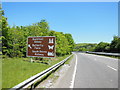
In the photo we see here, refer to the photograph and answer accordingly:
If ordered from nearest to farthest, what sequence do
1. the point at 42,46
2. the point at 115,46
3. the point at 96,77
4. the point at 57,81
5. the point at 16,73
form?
the point at 57,81 < the point at 96,77 < the point at 16,73 < the point at 42,46 < the point at 115,46

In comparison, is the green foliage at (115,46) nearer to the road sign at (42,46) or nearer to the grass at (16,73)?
the road sign at (42,46)

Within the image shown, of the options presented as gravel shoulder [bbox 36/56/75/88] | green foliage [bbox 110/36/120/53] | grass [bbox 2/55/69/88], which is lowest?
gravel shoulder [bbox 36/56/75/88]

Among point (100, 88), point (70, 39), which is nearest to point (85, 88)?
point (100, 88)

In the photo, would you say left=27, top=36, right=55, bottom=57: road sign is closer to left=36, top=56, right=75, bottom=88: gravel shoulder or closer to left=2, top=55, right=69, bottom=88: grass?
left=2, top=55, right=69, bottom=88: grass

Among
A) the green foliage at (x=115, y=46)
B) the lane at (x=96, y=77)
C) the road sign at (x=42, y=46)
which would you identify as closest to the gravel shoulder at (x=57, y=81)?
the lane at (x=96, y=77)

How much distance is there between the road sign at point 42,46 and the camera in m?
17.3

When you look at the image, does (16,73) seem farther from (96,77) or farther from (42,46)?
(42,46)

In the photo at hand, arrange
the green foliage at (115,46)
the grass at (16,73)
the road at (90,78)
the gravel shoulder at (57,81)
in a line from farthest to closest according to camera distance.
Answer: the green foliage at (115,46) → the grass at (16,73) → the road at (90,78) → the gravel shoulder at (57,81)

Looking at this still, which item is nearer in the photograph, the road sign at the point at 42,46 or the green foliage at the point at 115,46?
the road sign at the point at 42,46

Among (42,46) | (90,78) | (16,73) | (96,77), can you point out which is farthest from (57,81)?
(42,46)

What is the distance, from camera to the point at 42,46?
715 inches

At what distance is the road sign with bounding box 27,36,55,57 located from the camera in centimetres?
1728

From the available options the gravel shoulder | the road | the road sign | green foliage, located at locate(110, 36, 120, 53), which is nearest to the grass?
the gravel shoulder

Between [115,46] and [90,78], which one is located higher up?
[115,46]
